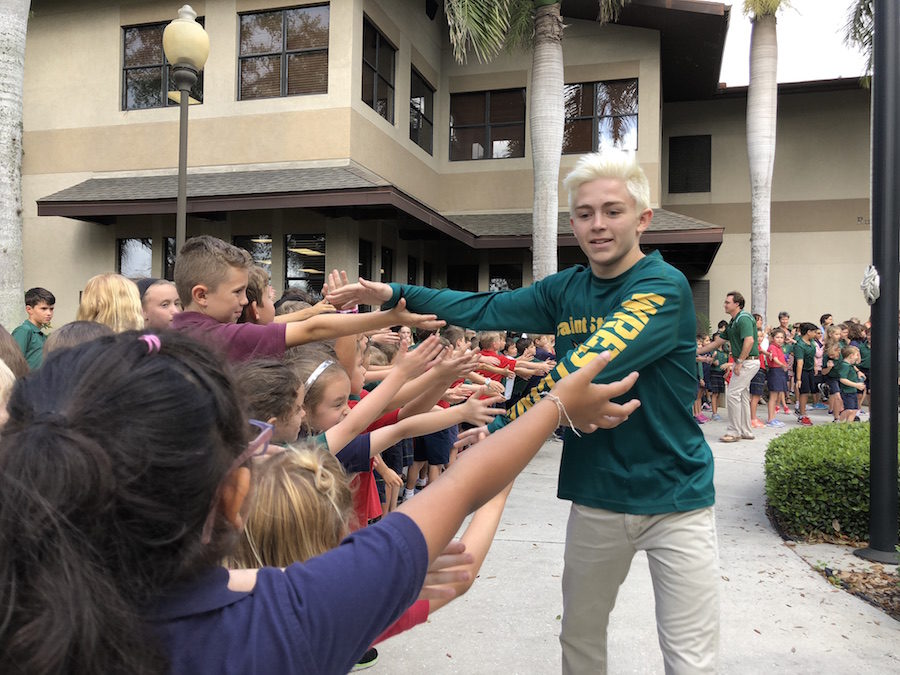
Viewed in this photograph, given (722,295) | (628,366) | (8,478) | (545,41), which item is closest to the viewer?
(8,478)

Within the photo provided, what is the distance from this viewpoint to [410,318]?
112 inches

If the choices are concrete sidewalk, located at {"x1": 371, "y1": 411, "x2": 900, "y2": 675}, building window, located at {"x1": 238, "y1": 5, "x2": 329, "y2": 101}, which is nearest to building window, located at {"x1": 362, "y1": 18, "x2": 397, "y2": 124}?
building window, located at {"x1": 238, "y1": 5, "x2": 329, "y2": 101}

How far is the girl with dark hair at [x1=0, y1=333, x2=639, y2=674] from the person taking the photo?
85 centimetres

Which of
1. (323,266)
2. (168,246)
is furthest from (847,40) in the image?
(168,246)

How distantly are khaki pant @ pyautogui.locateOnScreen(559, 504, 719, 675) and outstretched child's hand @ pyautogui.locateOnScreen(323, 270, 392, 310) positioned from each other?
1146mm

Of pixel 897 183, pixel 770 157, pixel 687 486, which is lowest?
pixel 687 486

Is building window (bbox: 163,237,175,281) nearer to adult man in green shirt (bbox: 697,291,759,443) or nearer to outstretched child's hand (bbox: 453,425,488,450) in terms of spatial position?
adult man in green shirt (bbox: 697,291,759,443)

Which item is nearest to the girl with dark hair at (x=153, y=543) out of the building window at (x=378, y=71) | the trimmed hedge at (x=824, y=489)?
the trimmed hedge at (x=824, y=489)

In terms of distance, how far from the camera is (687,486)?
7.93 ft

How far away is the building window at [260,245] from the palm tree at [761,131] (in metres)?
11.3

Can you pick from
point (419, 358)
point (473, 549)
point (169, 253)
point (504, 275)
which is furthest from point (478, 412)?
point (504, 275)

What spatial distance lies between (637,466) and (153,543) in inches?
73.6

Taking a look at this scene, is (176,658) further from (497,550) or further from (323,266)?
(323,266)

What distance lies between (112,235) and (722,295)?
16.1m
